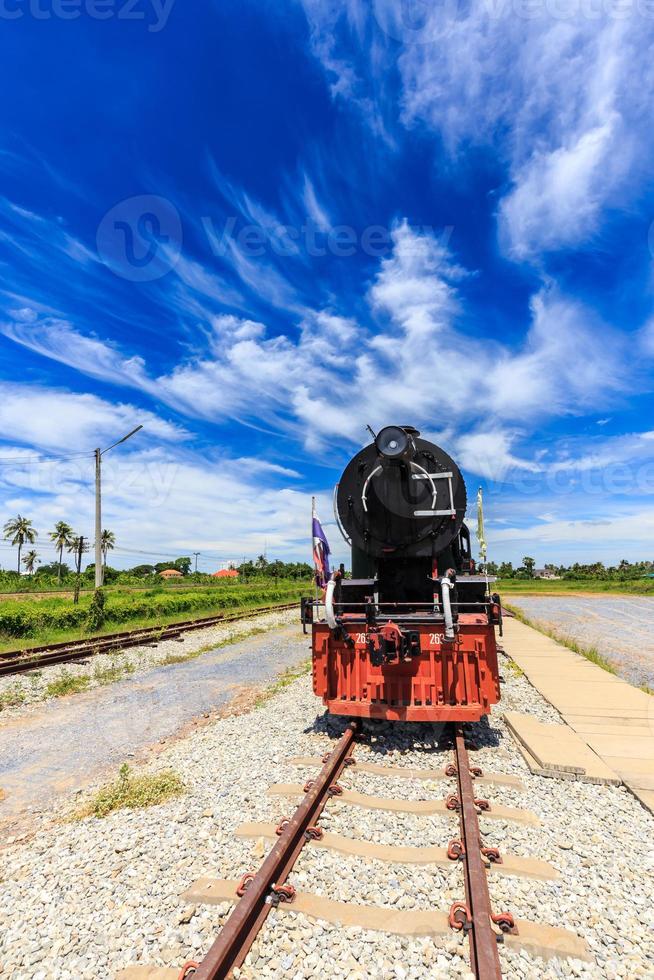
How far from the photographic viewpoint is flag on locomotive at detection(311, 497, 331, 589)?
683 cm

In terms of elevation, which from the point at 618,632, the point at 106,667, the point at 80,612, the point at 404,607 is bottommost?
the point at 618,632

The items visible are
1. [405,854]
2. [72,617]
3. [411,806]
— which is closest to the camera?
[405,854]

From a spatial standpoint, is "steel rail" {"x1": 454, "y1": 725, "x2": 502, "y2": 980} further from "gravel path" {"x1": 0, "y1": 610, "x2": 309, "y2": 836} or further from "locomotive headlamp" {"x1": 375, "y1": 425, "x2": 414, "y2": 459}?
"gravel path" {"x1": 0, "y1": 610, "x2": 309, "y2": 836}

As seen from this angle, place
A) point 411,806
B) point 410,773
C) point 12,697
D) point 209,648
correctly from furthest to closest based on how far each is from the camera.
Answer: point 209,648, point 12,697, point 410,773, point 411,806

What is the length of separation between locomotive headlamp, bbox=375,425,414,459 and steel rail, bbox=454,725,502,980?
358cm

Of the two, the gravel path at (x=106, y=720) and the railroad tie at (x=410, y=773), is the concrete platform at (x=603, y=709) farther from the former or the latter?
the gravel path at (x=106, y=720)

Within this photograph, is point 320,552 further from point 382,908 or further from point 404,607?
point 382,908

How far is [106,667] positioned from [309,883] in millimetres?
10452

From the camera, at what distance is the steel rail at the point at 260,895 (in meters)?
2.51

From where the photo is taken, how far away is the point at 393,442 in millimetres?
6270

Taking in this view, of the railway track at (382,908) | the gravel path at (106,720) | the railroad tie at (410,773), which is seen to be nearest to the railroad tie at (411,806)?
the railway track at (382,908)

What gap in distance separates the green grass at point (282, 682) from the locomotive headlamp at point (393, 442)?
16.1ft

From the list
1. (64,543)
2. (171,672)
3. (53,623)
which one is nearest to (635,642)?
(171,672)

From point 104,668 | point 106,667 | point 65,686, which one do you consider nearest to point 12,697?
point 65,686
